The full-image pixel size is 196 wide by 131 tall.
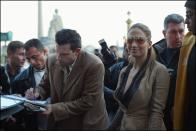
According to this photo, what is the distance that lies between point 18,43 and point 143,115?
9.98 feet

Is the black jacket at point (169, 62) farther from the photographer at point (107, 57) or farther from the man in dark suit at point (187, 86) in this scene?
the photographer at point (107, 57)

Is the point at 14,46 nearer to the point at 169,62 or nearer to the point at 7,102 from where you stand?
the point at 169,62

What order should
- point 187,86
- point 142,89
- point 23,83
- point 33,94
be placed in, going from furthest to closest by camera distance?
1. point 23,83
2. point 33,94
3. point 142,89
4. point 187,86

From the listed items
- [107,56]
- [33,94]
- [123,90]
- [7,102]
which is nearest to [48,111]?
[7,102]

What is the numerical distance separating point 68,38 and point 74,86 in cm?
39

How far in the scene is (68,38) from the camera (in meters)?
3.17

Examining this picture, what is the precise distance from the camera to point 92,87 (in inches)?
128

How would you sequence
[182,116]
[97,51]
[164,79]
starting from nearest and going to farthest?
[182,116]
[164,79]
[97,51]

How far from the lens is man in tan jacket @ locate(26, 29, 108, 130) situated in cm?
318

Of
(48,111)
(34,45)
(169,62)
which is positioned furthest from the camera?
(34,45)

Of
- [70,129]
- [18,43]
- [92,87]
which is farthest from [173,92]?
[18,43]

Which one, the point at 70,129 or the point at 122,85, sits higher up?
the point at 122,85

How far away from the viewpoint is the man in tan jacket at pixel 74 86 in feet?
10.4

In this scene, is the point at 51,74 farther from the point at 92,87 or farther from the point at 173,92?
the point at 173,92
